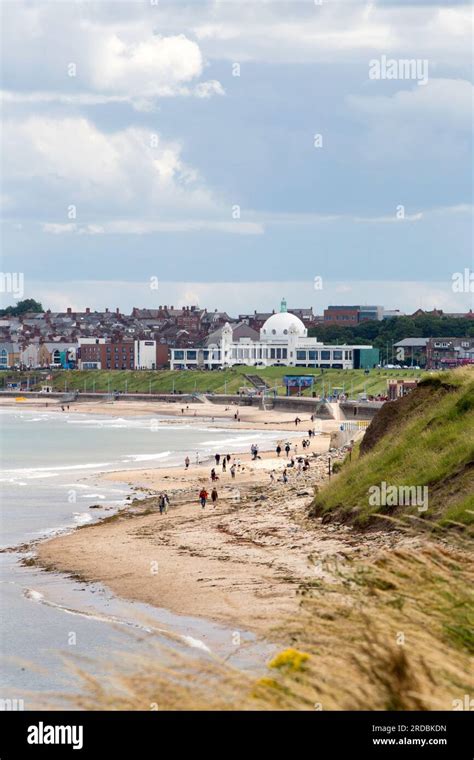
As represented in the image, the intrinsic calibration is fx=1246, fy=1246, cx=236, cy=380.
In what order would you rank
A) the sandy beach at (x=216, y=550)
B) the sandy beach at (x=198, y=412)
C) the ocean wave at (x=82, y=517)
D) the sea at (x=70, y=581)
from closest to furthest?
the sea at (x=70, y=581), the sandy beach at (x=216, y=550), the ocean wave at (x=82, y=517), the sandy beach at (x=198, y=412)

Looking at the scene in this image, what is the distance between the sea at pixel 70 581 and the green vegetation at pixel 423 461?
285 inches

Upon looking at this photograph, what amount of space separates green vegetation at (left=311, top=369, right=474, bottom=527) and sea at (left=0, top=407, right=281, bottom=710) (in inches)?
285

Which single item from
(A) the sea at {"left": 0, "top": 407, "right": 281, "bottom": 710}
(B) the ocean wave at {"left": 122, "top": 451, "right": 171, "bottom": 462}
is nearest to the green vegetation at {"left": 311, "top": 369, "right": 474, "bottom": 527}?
(A) the sea at {"left": 0, "top": 407, "right": 281, "bottom": 710}

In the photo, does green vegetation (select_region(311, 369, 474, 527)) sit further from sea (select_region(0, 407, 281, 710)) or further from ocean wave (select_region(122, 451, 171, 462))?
ocean wave (select_region(122, 451, 171, 462))

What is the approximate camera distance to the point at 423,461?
109 feet

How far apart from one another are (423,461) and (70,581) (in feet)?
32.2

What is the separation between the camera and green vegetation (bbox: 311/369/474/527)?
30.0m

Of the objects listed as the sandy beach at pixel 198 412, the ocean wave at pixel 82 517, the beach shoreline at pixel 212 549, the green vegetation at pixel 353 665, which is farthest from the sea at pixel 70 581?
the sandy beach at pixel 198 412

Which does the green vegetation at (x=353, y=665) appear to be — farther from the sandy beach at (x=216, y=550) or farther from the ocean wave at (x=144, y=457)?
the ocean wave at (x=144, y=457)

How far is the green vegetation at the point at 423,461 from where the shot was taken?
30.0 m

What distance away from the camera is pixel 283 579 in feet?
87.1
